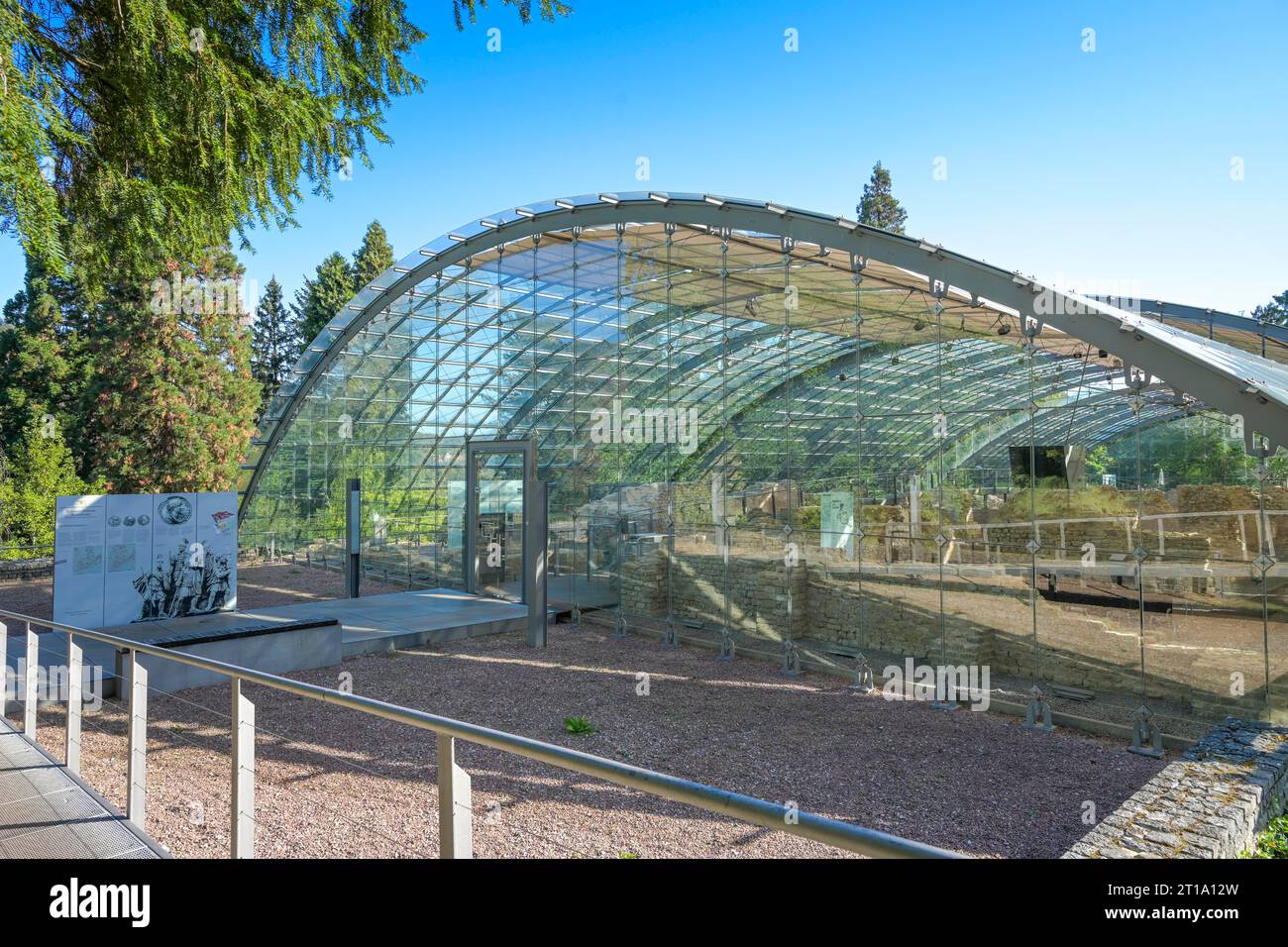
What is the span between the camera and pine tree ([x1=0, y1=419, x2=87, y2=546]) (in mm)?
27484

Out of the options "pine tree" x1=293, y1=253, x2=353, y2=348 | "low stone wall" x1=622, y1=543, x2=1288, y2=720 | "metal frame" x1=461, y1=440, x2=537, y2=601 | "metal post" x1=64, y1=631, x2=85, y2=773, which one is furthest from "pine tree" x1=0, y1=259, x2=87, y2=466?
"metal post" x1=64, y1=631, x2=85, y2=773

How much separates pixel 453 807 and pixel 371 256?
5886 cm

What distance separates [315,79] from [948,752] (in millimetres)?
8757

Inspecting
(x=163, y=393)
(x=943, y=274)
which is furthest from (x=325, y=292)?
(x=943, y=274)

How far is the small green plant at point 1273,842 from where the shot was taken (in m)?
6.23

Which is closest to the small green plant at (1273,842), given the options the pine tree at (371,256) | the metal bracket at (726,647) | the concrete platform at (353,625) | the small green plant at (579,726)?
the small green plant at (579,726)

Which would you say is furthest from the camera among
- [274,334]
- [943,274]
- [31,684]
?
[274,334]

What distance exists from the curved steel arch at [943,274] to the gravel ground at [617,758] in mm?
4226

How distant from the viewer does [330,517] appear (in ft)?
81.1

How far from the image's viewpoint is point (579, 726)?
9875 mm

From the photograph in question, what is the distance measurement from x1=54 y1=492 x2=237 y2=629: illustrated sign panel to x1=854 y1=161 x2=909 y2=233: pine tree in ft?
158

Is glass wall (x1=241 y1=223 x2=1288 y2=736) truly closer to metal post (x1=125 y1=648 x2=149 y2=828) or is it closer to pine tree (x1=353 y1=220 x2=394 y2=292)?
metal post (x1=125 y1=648 x2=149 y2=828)

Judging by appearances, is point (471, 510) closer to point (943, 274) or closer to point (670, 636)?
point (670, 636)
